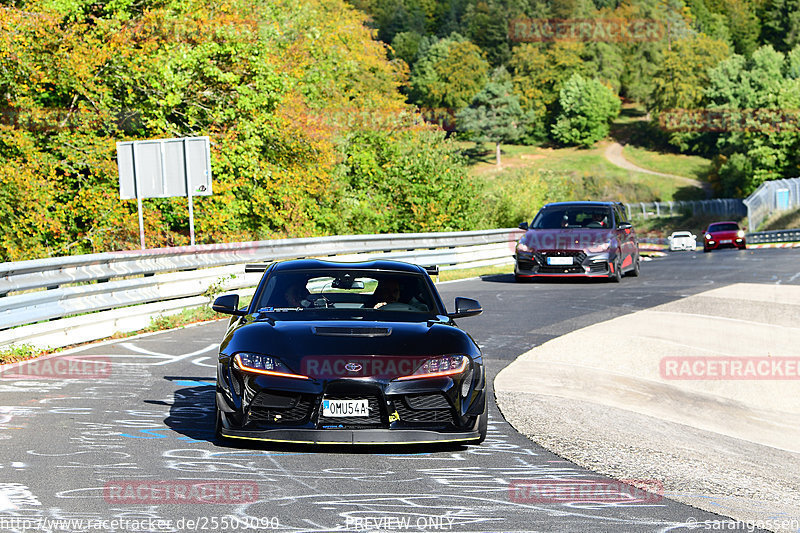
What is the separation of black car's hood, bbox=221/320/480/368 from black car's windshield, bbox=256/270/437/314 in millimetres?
595

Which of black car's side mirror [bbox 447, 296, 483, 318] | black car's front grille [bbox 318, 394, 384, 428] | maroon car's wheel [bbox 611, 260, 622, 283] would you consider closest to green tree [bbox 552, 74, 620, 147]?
maroon car's wheel [bbox 611, 260, 622, 283]

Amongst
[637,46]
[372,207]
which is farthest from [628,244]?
[637,46]

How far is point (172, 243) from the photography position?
90.5ft

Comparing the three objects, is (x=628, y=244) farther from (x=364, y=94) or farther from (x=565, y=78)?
(x=565, y=78)

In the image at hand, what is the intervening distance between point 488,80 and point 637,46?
111 feet

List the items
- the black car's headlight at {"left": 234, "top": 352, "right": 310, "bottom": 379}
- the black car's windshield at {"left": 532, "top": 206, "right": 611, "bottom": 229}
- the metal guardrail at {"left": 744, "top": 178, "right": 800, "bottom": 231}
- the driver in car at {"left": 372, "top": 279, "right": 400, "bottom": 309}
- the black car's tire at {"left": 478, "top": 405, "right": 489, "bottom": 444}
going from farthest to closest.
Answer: the metal guardrail at {"left": 744, "top": 178, "right": 800, "bottom": 231} → the black car's windshield at {"left": 532, "top": 206, "right": 611, "bottom": 229} → the driver in car at {"left": 372, "top": 279, "right": 400, "bottom": 309} → the black car's tire at {"left": 478, "top": 405, "right": 489, "bottom": 444} → the black car's headlight at {"left": 234, "top": 352, "right": 310, "bottom": 379}

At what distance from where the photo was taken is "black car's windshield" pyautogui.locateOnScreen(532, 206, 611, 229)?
22297mm

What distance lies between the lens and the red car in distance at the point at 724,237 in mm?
46188

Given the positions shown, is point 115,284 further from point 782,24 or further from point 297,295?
point 782,24

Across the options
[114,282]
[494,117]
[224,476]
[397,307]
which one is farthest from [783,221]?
[494,117]

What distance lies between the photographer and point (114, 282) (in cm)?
1380

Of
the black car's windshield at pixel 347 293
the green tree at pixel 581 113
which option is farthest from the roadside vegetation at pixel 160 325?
the green tree at pixel 581 113

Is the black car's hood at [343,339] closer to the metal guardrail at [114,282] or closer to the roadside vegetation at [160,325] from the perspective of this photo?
the roadside vegetation at [160,325]

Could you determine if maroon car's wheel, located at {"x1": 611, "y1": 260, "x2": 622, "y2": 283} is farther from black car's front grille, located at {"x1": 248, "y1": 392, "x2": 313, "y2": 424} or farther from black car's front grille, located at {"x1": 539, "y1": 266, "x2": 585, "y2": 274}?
black car's front grille, located at {"x1": 248, "y1": 392, "x2": 313, "y2": 424}
